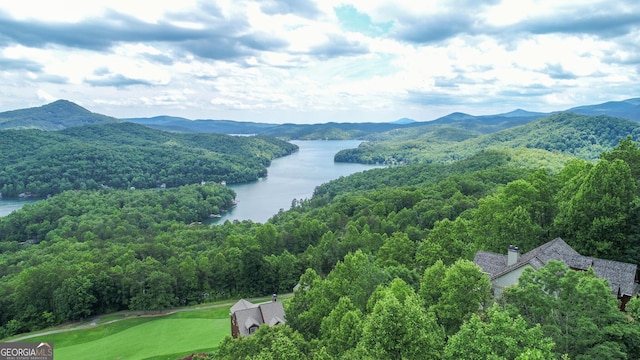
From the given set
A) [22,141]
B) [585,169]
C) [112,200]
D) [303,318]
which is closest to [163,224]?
[112,200]

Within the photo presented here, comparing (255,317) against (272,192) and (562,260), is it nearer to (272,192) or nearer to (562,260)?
(562,260)

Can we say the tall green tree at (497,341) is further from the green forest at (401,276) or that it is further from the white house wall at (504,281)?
the white house wall at (504,281)

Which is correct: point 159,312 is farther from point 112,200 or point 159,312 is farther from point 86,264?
point 112,200

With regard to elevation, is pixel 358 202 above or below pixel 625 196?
below

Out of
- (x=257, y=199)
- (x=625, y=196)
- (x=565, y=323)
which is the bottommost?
(x=257, y=199)

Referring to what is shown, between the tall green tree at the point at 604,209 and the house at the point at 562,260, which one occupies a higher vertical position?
the tall green tree at the point at 604,209

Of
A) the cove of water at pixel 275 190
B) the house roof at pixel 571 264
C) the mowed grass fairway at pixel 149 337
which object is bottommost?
the cove of water at pixel 275 190

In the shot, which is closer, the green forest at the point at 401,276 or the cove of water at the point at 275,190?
the green forest at the point at 401,276

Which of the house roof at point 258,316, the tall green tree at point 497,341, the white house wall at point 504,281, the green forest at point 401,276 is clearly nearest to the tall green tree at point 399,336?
the green forest at point 401,276
